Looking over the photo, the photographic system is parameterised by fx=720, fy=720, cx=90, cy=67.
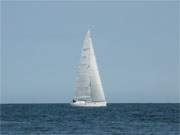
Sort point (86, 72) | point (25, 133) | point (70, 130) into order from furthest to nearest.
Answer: point (86, 72), point (70, 130), point (25, 133)

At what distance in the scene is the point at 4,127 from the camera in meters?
66.4

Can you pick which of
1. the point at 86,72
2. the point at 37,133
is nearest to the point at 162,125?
the point at 37,133

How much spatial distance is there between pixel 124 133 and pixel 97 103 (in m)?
47.2

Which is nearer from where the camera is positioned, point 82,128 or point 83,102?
point 82,128

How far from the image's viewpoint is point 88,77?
104 meters

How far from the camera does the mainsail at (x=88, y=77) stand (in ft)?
341

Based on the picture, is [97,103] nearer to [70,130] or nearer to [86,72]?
[86,72]

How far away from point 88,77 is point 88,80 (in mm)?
439

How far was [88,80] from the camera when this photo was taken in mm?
104375

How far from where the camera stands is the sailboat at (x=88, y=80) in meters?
104

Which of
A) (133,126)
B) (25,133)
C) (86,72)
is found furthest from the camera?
(86,72)

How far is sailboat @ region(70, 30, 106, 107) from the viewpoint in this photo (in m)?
104

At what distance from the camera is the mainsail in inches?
4087

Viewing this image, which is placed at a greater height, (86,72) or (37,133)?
(86,72)
